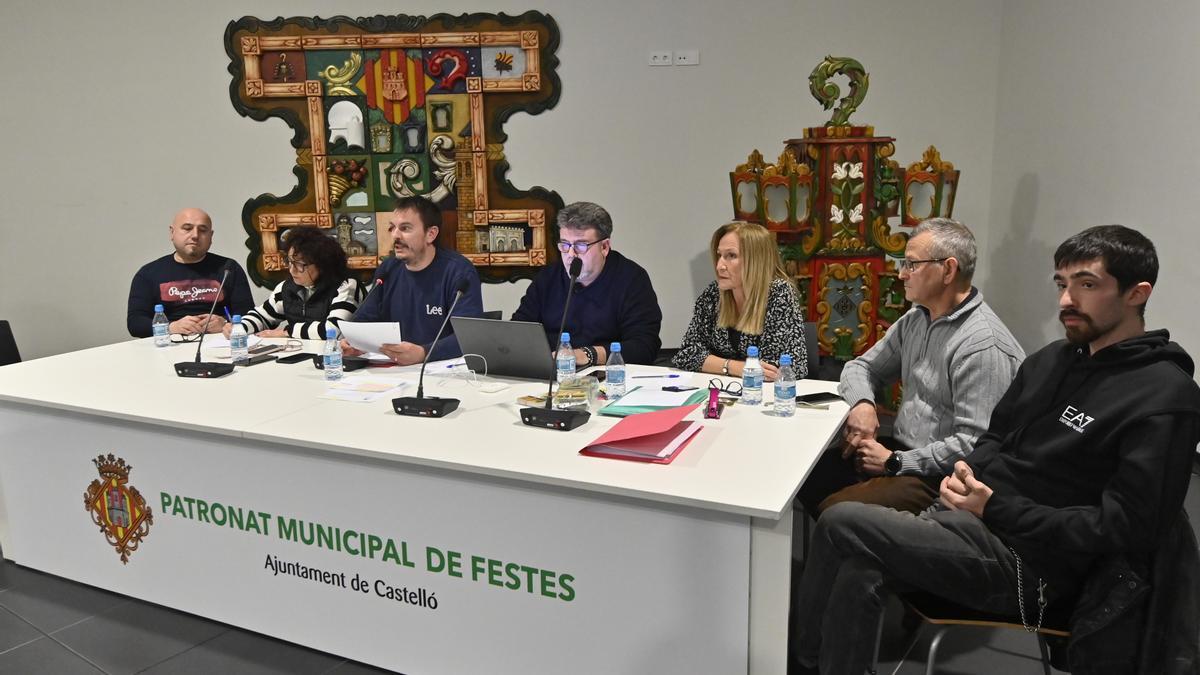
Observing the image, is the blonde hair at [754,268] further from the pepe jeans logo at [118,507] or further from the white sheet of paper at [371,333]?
the pepe jeans logo at [118,507]

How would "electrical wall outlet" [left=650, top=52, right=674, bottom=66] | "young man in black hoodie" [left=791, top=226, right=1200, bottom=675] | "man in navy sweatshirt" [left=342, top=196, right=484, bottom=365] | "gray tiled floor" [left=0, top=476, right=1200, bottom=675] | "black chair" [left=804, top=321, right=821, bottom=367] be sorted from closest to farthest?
"young man in black hoodie" [left=791, top=226, right=1200, bottom=675], "gray tiled floor" [left=0, top=476, right=1200, bottom=675], "black chair" [left=804, top=321, right=821, bottom=367], "man in navy sweatshirt" [left=342, top=196, right=484, bottom=365], "electrical wall outlet" [left=650, top=52, right=674, bottom=66]

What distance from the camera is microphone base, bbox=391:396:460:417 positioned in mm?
2275

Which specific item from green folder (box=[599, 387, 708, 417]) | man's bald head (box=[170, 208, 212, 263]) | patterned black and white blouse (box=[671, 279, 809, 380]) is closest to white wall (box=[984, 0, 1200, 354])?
patterned black and white blouse (box=[671, 279, 809, 380])

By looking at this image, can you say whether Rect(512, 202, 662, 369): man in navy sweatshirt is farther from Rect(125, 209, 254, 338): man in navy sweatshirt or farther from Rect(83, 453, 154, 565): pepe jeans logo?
Rect(125, 209, 254, 338): man in navy sweatshirt

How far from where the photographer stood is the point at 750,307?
116 inches

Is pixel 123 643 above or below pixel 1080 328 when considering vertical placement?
below

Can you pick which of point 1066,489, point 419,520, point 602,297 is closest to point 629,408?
point 419,520

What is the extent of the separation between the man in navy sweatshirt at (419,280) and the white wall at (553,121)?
211cm

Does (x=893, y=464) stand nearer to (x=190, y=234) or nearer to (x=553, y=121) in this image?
(x=190, y=234)

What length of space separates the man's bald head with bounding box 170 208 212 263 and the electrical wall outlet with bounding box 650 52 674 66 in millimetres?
2686

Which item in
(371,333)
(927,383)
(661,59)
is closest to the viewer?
(927,383)

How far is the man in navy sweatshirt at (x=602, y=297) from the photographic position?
3.10 m

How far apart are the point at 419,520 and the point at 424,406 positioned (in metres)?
0.34

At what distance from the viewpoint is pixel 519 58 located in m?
5.19
